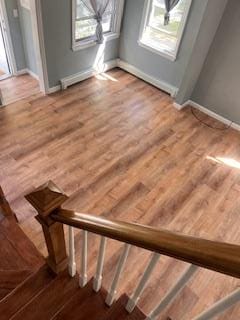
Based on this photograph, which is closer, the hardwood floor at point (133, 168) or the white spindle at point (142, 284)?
the white spindle at point (142, 284)

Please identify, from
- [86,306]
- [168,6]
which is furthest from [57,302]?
[168,6]

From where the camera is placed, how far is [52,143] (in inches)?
124

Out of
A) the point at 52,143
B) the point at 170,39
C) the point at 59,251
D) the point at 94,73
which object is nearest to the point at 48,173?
the point at 52,143

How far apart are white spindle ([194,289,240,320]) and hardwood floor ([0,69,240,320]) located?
1.24 meters

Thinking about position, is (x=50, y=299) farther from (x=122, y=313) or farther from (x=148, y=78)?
(x=148, y=78)

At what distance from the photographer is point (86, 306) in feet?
4.12

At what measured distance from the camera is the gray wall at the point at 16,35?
3686mm

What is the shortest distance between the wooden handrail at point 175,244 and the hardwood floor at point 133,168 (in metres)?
1.31

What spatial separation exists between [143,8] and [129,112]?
1679 mm

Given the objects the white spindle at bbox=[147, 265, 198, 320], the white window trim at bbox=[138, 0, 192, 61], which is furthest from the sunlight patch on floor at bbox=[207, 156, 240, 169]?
the white spindle at bbox=[147, 265, 198, 320]

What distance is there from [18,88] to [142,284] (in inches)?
157

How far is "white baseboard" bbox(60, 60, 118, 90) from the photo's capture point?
4.04 metres

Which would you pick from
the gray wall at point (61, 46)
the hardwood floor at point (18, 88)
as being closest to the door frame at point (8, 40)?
the hardwood floor at point (18, 88)

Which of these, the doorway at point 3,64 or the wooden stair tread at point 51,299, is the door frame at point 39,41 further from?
the wooden stair tread at point 51,299
